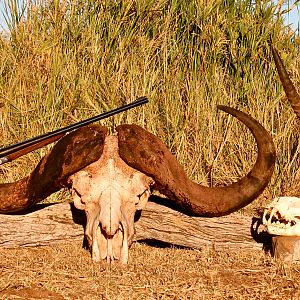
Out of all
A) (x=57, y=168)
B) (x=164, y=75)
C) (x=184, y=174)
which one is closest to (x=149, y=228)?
(x=184, y=174)

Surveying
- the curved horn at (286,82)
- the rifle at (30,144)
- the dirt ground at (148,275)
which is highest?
the curved horn at (286,82)

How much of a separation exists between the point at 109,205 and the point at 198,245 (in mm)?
1143

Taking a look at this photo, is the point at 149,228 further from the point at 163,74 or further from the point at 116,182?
the point at 163,74

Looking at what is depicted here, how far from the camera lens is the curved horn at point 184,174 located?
177 inches

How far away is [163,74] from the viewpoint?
23.4 feet

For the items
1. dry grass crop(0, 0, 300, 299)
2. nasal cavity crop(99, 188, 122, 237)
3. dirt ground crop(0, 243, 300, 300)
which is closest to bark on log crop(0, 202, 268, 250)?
dirt ground crop(0, 243, 300, 300)

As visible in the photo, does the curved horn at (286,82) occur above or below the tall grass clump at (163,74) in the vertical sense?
below

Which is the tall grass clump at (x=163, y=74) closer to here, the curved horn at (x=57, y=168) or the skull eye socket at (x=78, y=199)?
the curved horn at (x=57, y=168)

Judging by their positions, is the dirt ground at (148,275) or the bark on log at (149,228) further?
the bark on log at (149,228)

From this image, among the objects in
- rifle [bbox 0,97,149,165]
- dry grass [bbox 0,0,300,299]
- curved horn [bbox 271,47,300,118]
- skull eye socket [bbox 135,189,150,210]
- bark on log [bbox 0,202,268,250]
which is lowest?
bark on log [bbox 0,202,268,250]

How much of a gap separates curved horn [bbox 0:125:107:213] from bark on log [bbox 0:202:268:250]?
0.22 metres

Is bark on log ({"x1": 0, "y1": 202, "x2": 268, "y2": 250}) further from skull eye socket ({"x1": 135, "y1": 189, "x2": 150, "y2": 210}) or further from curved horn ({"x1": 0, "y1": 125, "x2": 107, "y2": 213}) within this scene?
skull eye socket ({"x1": 135, "y1": 189, "x2": 150, "y2": 210})

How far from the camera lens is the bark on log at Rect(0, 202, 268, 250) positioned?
4852 mm

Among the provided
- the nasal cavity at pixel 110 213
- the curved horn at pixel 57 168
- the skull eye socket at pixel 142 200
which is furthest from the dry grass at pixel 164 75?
the nasal cavity at pixel 110 213
